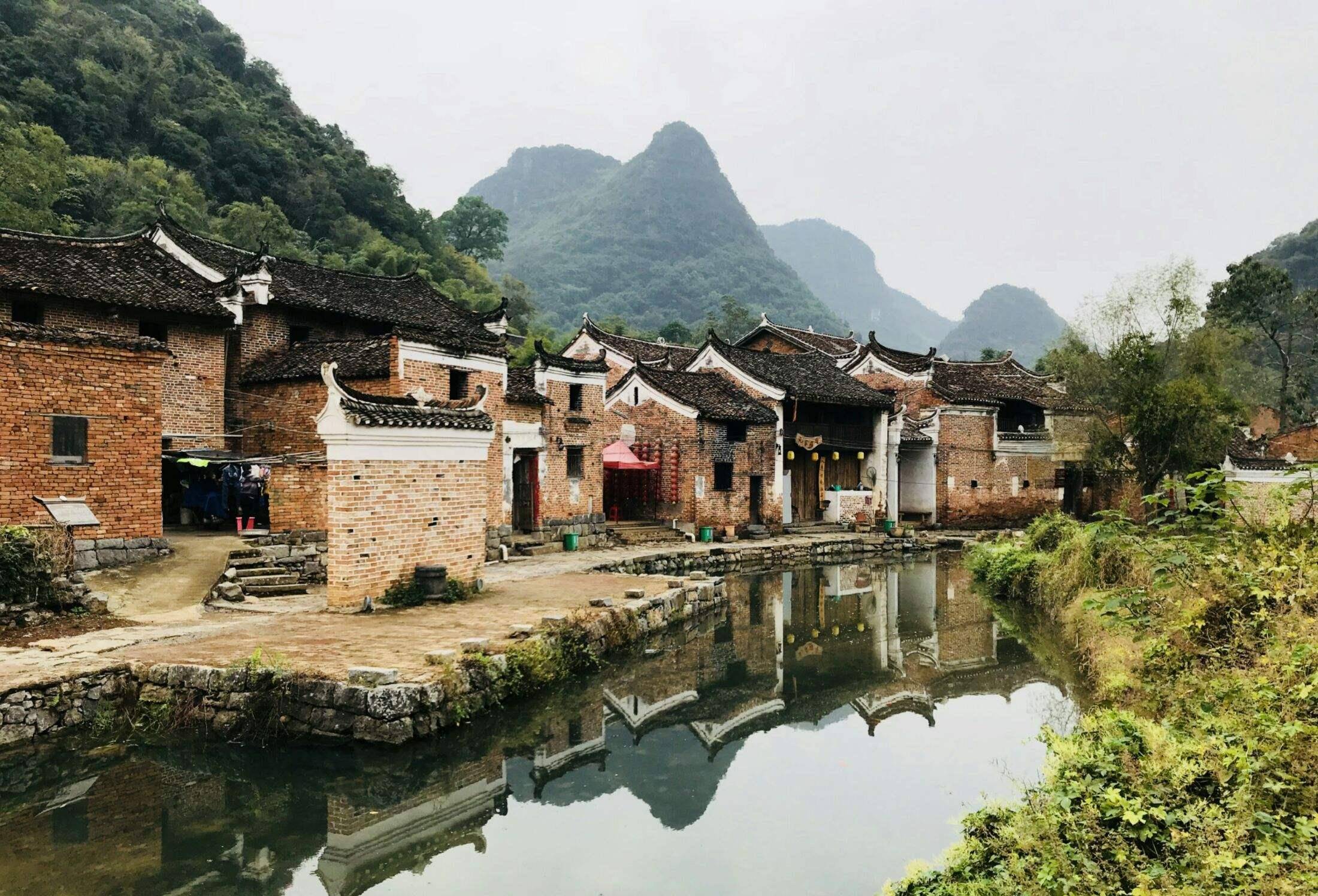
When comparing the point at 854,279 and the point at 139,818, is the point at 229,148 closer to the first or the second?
the point at 139,818

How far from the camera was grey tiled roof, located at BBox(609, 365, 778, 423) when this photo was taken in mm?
24688

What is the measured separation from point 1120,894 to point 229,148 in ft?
166

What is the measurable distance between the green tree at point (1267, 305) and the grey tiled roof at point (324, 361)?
35.3 meters

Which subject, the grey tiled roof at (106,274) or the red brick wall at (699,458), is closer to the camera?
the grey tiled roof at (106,274)

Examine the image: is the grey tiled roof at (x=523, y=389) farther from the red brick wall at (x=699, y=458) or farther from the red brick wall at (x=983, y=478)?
the red brick wall at (x=983, y=478)

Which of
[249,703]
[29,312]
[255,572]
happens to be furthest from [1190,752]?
[29,312]

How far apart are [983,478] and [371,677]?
27396mm

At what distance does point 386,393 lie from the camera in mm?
16391

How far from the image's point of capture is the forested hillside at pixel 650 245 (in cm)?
8138

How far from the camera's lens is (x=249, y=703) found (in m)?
8.30

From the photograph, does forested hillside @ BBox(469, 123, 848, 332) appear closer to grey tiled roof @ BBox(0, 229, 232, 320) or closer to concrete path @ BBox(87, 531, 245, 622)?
grey tiled roof @ BBox(0, 229, 232, 320)

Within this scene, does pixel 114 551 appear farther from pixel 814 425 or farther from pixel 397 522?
pixel 814 425

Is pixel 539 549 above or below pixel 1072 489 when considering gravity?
below

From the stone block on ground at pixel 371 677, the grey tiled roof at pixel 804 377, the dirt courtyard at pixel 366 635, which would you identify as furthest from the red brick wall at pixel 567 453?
the stone block on ground at pixel 371 677
